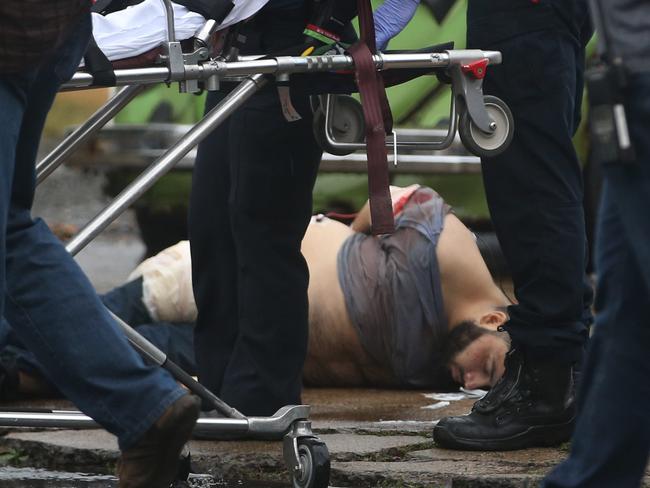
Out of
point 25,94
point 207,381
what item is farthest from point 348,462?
point 25,94

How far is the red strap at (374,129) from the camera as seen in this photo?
11.4 ft

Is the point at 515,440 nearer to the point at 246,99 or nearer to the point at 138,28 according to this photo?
the point at 246,99

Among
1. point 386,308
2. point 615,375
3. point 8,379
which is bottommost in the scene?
point 8,379

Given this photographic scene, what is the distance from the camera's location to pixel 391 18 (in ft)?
12.5

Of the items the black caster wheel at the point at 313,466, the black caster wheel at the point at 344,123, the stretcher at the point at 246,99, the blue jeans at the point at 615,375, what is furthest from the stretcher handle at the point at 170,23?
the blue jeans at the point at 615,375

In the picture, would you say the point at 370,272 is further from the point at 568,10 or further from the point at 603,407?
the point at 603,407

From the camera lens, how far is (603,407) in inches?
96.0

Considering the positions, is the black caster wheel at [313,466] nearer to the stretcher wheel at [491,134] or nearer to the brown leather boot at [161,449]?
the brown leather boot at [161,449]

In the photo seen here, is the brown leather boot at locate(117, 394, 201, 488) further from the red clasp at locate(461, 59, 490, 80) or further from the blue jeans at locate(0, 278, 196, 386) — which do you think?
the blue jeans at locate(0, 278, 196, 386)

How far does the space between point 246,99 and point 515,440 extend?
115cm

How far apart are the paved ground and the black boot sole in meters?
0.02

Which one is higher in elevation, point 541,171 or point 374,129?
point 374,129

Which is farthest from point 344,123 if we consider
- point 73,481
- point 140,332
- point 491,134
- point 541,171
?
point 140,332

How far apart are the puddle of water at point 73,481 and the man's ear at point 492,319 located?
125 cm
